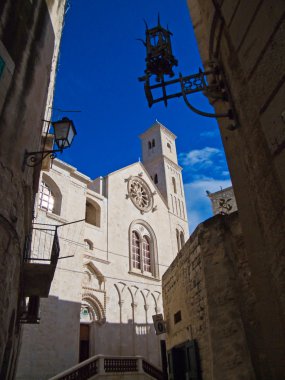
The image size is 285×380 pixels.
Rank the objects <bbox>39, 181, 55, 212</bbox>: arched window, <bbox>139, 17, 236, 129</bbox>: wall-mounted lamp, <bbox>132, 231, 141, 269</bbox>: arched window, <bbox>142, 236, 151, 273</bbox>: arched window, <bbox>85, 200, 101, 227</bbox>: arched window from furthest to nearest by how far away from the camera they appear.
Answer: <bbox>142, 236, 151, 273</bbox>: arched window < <bbox>132, 231, 141, 269</bbox>: arched window < <bbox>85, 200, 101, 227</bbox>: arched window < <bbox>39, 181, 55, 212</bbox>: arched window < <bbox>139, 17, 236, 129</bbox>: wall-mounted lamp

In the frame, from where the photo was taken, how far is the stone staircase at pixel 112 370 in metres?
13.1

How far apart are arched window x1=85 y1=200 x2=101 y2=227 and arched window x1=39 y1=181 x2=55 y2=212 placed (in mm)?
3887

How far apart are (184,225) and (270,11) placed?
1080 inches

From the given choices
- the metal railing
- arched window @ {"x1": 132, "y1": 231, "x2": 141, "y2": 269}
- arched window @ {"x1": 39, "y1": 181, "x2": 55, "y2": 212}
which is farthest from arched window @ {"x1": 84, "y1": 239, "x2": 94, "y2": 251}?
the metal railing

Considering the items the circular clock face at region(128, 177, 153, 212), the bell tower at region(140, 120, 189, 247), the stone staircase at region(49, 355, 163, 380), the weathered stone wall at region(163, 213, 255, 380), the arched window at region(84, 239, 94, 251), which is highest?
the bell tower at region(140, 120, 189, 247)

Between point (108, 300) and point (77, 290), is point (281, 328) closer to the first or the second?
point (77, 290)

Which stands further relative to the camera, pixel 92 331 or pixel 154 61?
pixel 92 331

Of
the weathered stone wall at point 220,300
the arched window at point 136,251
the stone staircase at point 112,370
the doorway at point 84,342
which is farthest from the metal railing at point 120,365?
the arched window at point 136,251

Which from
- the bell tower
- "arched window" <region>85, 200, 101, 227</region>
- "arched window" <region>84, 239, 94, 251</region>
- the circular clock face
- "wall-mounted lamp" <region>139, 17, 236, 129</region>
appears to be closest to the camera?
"wall-mounted lamp" <region>139, 17, 236, 129</region>

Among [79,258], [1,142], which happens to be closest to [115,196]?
[79,258]

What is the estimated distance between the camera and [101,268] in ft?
65.9

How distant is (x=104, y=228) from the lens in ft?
72.3

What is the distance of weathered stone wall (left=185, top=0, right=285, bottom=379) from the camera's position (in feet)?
10.3

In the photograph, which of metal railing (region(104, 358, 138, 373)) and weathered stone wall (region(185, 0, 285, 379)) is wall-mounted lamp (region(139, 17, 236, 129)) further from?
metal railing (region(104, 358, 138, 373))
